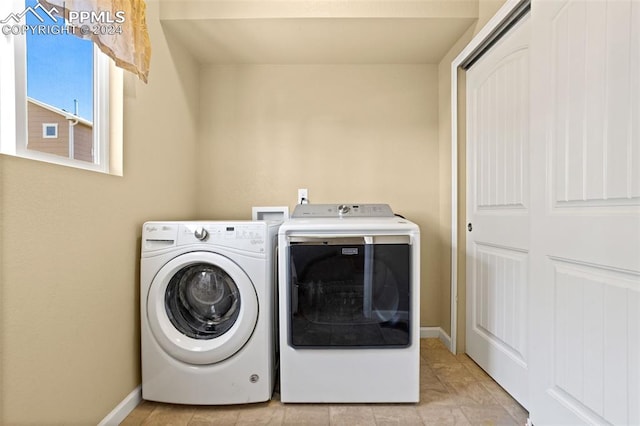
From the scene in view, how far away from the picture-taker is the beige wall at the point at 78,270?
39.6 inches

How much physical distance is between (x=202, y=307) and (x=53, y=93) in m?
1.10

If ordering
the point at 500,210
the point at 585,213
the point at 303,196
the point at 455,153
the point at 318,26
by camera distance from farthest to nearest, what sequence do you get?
the point at 303,196 → the point at 455,153 → the point at 318,26 → the point at 500,210 → the point at 585,213

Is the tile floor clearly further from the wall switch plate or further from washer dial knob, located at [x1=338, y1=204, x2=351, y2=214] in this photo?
the wall switch plate

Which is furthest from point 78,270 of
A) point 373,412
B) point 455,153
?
point 455,153

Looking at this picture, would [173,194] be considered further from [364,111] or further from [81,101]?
[364,111]

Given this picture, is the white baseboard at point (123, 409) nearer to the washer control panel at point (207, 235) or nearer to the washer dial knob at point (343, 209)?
the washer control panel at point (207, 235)

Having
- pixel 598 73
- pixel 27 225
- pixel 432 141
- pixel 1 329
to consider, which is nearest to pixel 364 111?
pixel 432 141

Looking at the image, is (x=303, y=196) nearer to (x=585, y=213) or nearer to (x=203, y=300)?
(x=203, y=300)

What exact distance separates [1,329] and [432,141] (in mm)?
2465

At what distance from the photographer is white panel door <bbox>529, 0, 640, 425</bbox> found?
974 mm

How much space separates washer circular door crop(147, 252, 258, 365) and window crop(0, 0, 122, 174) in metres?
0.56

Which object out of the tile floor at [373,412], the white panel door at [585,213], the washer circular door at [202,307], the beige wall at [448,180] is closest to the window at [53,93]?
the washer circular door at [202,307]

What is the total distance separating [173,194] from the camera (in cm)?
207

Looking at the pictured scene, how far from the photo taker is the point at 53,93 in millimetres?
1257
